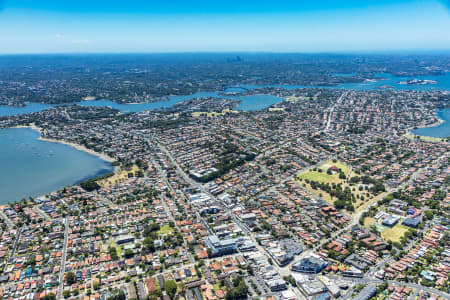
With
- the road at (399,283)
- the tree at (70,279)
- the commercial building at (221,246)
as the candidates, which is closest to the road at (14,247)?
the tree at (70,279)

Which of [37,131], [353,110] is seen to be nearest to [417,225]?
[353,110]

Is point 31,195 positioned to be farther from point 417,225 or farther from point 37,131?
point 417,225

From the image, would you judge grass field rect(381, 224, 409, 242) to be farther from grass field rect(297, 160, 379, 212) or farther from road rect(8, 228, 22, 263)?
road rect(8, 228, 22, 263)

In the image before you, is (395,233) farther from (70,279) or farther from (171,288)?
(70,279)

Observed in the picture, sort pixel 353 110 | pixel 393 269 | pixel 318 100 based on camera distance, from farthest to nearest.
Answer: pixel 318 100
pixel 353 110
pixel 393 269

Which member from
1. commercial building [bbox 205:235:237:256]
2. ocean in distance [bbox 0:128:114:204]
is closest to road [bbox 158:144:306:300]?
commercial building [bbox 205:235:237:256]

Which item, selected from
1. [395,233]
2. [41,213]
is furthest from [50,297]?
[395,233]
